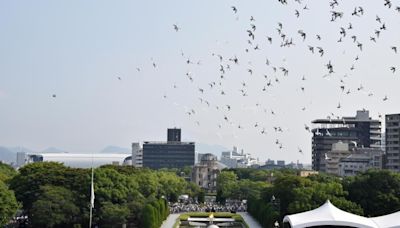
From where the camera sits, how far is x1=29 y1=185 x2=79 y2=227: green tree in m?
61.6

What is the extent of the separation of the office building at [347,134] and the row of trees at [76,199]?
103 metres

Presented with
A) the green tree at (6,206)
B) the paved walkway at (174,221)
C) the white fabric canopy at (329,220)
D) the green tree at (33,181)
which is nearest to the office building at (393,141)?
the paved walkway at (174,221)

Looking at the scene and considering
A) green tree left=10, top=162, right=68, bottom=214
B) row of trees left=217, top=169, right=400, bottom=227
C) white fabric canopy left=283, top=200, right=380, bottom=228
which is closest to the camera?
white fabric canopy left=283, top=200, right=380, bottom=228

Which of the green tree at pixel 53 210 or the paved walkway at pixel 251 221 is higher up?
the green tree at pixel 53 210

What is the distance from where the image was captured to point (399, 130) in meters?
122

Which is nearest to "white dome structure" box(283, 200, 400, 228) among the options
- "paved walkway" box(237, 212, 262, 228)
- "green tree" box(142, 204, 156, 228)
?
"green tree" box(142, 204, 156, 228)

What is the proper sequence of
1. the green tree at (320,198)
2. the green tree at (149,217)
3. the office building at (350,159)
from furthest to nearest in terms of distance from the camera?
the office building at (350,159), the green tree at (149,217), the green tree at (320,198)

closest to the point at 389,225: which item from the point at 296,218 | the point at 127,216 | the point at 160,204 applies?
the point at 296,218

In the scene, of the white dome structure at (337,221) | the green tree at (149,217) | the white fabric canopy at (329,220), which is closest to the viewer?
the white dome structure at (337,221)

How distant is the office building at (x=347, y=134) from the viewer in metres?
173

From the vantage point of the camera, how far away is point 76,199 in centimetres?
6581

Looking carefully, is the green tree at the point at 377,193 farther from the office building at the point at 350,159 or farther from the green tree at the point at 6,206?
the office building at the point at 350,159

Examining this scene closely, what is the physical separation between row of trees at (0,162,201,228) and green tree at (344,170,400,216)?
18123 millimetres

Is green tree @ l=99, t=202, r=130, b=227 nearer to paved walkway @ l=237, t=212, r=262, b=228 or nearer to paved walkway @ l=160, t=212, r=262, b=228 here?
paved walkway @ l=160, t=212, r=262, b=228
